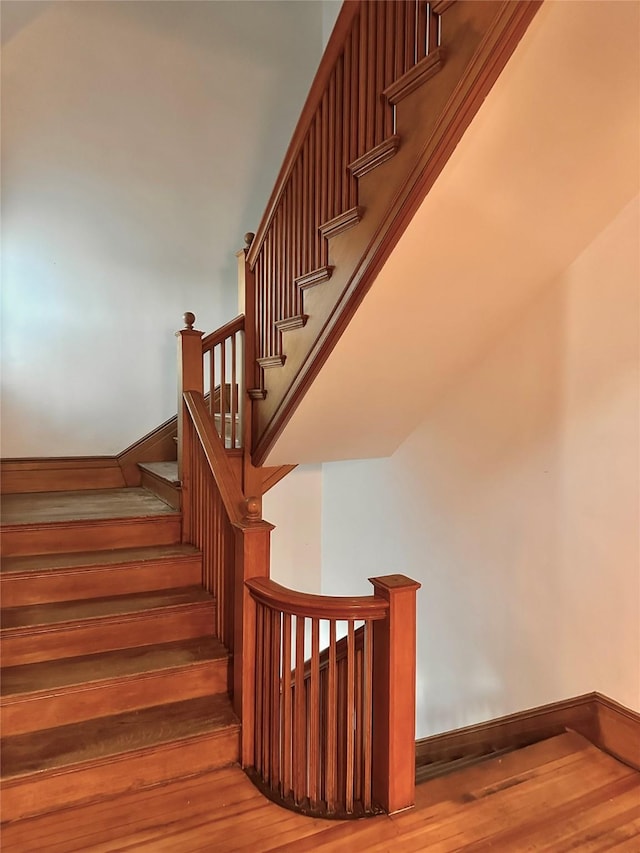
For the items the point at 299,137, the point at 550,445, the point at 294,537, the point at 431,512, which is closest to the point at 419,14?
the point at 299,137

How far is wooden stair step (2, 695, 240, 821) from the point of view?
170 cm

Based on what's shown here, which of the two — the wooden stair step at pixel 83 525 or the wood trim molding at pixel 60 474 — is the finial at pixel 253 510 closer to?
the wooden stair step at pixel 83 525

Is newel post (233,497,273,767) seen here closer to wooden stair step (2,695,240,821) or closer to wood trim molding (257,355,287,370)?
wooden stair step (2,695,240,821)

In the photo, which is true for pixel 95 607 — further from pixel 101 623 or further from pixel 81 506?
pixel 81 506

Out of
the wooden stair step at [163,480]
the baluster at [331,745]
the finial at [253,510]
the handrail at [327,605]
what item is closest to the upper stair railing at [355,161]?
the wooden stair step at [163,480]

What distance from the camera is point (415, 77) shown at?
1711 mm

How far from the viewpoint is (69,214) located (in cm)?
374

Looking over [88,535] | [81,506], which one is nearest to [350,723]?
[88,535]

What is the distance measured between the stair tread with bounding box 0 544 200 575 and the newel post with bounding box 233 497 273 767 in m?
→ 0.65

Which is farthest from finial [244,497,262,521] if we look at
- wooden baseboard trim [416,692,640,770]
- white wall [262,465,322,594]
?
white wall [262,465,322,594]

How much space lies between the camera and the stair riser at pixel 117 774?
1683mm

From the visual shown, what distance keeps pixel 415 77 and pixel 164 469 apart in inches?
106

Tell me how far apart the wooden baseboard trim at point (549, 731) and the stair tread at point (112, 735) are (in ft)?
4.05

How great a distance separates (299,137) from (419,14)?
81 centimetres
